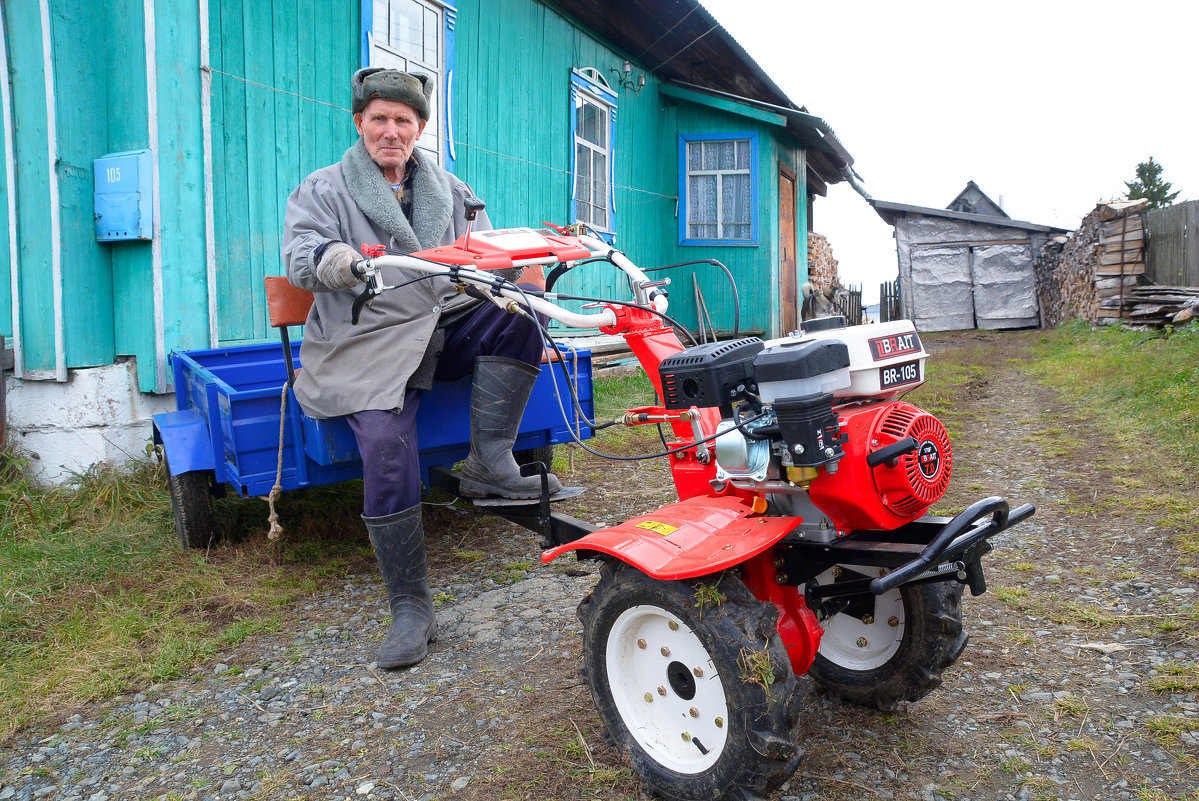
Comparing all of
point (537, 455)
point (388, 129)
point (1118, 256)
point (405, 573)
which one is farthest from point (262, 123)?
point (1118, 256)

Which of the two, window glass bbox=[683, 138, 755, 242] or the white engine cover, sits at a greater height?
window glass bbox=[683, 138, 755, 242]

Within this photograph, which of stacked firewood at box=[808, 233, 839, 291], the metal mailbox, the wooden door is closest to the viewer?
the metal mailbox

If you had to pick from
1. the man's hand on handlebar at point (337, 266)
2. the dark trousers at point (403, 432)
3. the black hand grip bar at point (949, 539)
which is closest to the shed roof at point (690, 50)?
the dark trousers at point (403, 432)

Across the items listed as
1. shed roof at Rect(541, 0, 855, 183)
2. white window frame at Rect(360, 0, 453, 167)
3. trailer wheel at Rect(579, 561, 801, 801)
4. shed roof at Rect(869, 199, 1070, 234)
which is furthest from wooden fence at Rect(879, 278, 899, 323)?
trailer wheel at Rect(579, 561, 801, 801)

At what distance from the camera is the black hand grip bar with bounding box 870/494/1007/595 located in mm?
1697

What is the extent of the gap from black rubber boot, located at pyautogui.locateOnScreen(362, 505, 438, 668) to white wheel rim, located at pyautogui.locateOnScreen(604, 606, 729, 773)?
3.05 ft

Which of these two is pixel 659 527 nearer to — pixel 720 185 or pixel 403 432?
pixel 403 432

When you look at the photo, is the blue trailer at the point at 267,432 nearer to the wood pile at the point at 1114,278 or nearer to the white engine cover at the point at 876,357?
the white engine cover at the point at 876,357

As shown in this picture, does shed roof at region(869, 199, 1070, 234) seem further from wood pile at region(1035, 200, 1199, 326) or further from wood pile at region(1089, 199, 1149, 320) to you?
wood pile at region(1089, 199, 1149, 320)

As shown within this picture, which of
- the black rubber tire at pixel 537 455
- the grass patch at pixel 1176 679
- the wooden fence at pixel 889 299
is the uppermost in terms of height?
the wooden fence at pixel 889 299

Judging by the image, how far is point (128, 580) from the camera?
3.21m

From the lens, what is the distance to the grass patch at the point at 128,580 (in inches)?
103

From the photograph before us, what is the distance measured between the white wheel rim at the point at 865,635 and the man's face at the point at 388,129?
80.2 inches

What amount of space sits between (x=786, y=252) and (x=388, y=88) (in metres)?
9.83
